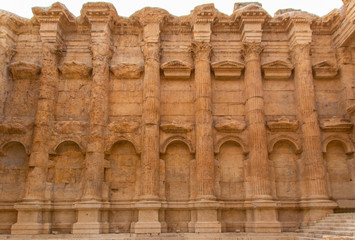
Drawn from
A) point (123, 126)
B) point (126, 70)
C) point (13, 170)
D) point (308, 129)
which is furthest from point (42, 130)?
point (308, 129)

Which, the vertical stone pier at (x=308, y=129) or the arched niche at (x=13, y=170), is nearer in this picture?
the vertical stone pier at (x=308, y=129)

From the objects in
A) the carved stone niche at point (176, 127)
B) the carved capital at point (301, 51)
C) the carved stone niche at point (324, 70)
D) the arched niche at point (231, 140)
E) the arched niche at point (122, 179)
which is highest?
the carved capital at point (301, 51)

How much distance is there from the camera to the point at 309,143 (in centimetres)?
1390

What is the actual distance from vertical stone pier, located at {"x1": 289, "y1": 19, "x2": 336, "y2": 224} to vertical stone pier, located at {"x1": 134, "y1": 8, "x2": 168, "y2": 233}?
5565mm

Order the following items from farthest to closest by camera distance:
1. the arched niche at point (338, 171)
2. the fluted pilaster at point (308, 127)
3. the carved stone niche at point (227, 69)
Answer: the carved stone niche at point (227, 69) < the arched niche at point (338, 171) < the fluted pilaster at point (308, 127)

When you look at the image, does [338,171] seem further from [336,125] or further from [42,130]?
[42,130]

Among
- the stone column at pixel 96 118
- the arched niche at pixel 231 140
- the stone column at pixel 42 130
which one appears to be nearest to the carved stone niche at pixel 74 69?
the stone column at pixel 42 130

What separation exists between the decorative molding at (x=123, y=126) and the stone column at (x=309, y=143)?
6687 mm

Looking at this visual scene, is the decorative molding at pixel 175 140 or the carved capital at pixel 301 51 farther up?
the carved capital at pixel 301 51

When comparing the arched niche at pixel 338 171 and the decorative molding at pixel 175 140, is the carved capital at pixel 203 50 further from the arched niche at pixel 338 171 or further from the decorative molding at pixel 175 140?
the arched niche at pixel 338 171

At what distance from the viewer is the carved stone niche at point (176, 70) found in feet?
48.9

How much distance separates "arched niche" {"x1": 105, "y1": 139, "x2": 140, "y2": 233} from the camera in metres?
13.5

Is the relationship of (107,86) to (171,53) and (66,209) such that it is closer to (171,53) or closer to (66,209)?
(171,53)

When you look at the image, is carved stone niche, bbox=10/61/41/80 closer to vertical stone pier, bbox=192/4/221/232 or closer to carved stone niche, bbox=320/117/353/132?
vertical stone pier, bbox=192/4/221/232
